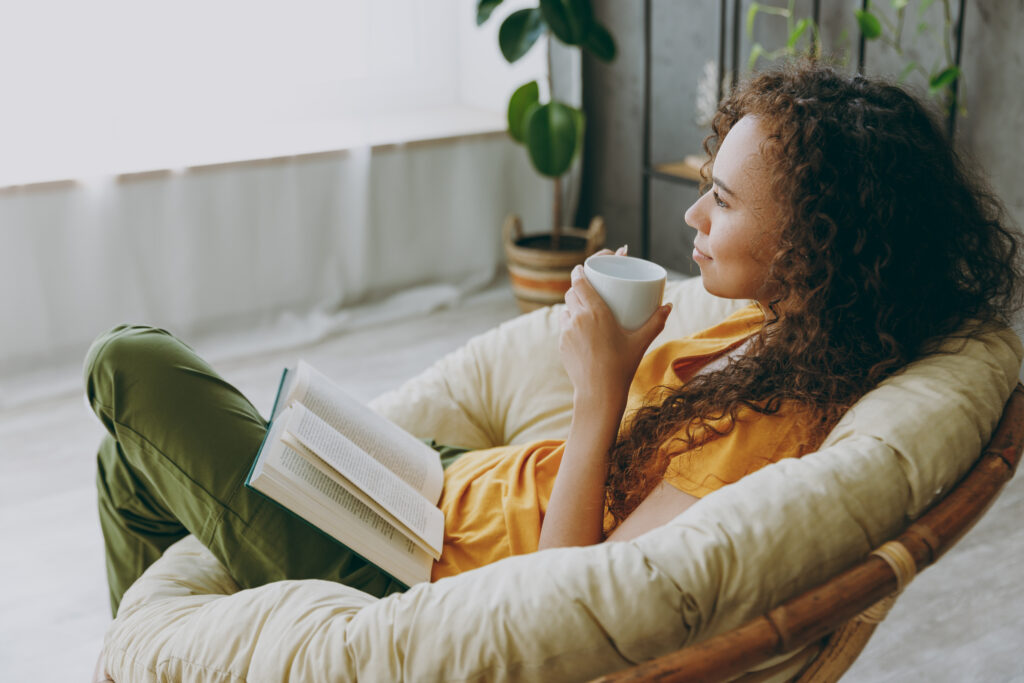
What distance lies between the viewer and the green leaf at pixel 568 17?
8.87 ft

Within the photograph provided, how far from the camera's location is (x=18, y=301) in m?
2.64

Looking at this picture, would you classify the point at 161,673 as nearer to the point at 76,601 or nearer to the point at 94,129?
the point at 76,601

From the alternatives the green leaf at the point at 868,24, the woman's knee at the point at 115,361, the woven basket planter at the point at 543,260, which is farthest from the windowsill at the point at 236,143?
the woman's knee at the point at 115,361

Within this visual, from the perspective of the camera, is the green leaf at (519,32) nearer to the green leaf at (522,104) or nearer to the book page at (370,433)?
the green leaf at (522,104)

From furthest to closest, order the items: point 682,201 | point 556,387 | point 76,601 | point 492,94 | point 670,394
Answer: point 492,94, point 682,201, point 76,601, point 556,387, point 670,394

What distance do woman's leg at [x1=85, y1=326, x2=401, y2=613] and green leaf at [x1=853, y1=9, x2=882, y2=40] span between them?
177 cm

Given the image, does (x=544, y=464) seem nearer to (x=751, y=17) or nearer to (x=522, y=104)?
(x=751, y=17)

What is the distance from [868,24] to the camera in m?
2.28

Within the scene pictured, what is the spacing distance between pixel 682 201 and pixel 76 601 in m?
2.20

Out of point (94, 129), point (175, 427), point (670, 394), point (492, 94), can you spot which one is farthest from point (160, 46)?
point (670, 394)

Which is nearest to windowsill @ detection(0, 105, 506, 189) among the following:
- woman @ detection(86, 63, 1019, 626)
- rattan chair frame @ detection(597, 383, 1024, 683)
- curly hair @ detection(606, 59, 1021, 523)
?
woman @ detection(86, 63, 1019, 626)

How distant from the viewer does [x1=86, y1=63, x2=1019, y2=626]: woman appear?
95cm

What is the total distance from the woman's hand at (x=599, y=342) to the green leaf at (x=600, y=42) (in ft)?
6.37

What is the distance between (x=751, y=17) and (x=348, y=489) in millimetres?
1968
